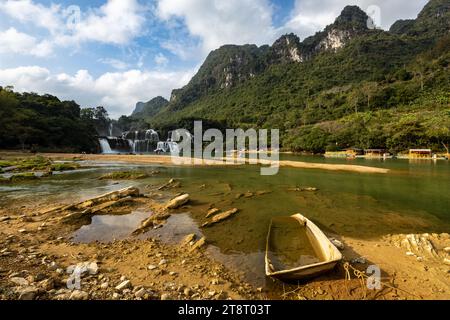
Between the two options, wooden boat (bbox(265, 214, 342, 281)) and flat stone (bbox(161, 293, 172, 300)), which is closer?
flat stone (bbox(161, 293, 172, 300))

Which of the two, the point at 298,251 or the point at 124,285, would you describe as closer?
the point at 124,285

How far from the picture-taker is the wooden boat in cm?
590

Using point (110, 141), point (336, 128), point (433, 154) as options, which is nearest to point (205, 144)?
point (110, 141)

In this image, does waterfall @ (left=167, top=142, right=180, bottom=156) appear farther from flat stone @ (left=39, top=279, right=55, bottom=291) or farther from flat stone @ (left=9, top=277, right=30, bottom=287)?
flat stone @ (left=39, top=279, right=55, bottom=291)

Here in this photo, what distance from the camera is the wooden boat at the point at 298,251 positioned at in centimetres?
590

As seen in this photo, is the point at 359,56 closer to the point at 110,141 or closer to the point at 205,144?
the point at 205,144

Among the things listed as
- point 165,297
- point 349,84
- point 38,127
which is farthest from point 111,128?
point 165,297

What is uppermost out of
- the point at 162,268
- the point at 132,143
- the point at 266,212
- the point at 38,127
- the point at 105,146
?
the point at 38,127

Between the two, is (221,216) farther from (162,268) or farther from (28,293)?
(28,293)

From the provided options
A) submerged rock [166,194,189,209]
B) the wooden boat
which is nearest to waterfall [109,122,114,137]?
submerged rock [166,194,189,209]

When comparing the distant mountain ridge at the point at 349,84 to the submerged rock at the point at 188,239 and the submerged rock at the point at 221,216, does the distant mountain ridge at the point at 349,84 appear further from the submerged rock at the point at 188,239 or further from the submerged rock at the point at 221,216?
Result: the submerged rock at the point at 188,239

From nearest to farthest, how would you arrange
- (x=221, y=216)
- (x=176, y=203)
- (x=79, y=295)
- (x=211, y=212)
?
1. (x=79, y=295)
2. (x=221, y=216)
3. (x=211, y=212)
4. (x=176, y=203)

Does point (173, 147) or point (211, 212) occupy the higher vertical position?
point (173, 147)

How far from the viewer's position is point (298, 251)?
8148 millimetres
